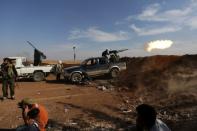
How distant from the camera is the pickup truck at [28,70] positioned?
2523 centimetres

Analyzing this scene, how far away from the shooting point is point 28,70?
83.9 ft

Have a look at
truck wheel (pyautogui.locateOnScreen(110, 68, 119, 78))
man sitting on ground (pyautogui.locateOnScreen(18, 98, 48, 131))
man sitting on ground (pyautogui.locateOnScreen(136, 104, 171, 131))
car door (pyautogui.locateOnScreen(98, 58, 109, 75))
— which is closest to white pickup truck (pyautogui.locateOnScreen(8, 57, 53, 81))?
car door (pyautogui.locateOnScreen(98, 58, 109, 75))

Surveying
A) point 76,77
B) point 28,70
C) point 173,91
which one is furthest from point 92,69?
point 173,91

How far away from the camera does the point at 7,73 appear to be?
54.4 ft

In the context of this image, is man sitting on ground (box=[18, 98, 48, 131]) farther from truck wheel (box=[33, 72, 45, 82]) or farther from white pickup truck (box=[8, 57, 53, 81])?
truck wheel (box=[33, 72, 45, 82])

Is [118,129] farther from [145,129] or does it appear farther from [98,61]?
[98,61]

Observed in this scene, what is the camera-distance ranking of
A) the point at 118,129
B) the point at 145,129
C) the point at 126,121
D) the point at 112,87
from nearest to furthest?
the point at 145,129, the point at 118,129, the point at 126,121, the point at 112,87

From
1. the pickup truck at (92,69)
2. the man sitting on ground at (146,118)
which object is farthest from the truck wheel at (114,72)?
the man sitting on ground at (146,118)

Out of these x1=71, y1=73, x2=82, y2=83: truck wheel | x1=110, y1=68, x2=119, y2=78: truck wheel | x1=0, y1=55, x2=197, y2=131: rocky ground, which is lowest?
x1=0, y1=55, x2=197, y2=131: rocky ground

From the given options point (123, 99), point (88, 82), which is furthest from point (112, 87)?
point (123, 99)

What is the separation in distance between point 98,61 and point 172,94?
8265 millimetres

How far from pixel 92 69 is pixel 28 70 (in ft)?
14.5

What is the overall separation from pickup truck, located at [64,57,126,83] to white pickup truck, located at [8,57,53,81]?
208 centimetres

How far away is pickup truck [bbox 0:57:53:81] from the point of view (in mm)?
25234
